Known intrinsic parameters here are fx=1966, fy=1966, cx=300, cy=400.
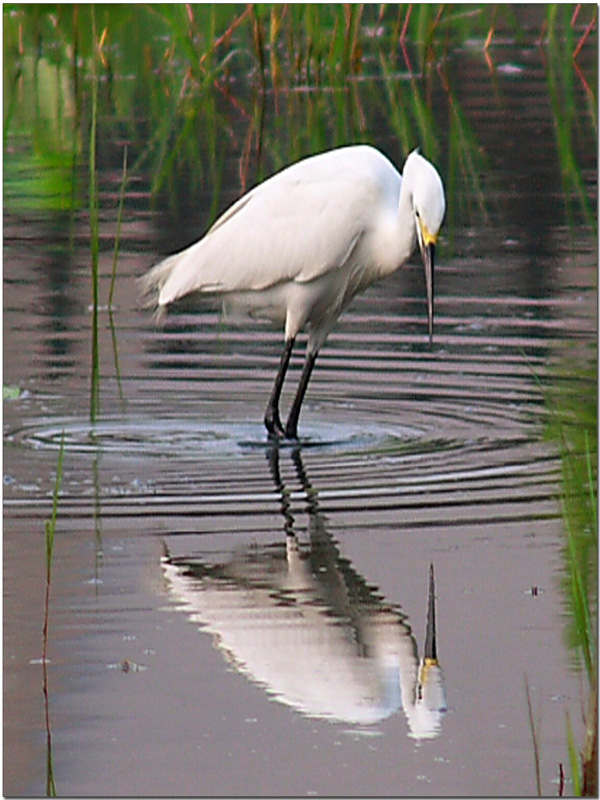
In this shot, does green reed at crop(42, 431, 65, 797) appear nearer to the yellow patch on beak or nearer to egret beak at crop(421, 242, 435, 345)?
egret beak at crop(421, 242, 435, 345)

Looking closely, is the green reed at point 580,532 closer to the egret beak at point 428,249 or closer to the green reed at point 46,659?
the egret beak at point 428,249

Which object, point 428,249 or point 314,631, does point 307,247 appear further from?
point 314,631

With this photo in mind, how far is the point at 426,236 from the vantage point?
6773mm

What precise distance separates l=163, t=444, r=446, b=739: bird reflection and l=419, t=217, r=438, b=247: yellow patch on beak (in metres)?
1.42

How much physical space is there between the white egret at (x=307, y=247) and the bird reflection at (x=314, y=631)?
1746 mm

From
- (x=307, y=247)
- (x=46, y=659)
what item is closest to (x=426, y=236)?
(x=307, y=247)

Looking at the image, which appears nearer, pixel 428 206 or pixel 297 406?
pixel 428 206

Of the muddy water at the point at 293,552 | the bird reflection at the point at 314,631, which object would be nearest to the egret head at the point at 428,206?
the muddy water at the point at 293,552

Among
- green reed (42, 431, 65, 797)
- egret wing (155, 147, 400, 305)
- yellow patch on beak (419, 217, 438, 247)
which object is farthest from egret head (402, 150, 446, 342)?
green reed (42, 431, 65, 797)

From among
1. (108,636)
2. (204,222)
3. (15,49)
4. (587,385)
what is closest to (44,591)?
(108,636)

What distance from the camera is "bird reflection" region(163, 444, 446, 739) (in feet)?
14.3

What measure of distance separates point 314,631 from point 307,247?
2.85 metres

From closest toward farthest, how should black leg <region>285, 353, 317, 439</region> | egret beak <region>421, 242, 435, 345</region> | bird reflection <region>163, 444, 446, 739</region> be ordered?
bird reflection <region>163, 444, 446, 739</region> → egret beak <region>421, 242, 435, 345</region> → black leg <region>285, 353, 317, 439</region>

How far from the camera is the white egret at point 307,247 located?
7254mm
